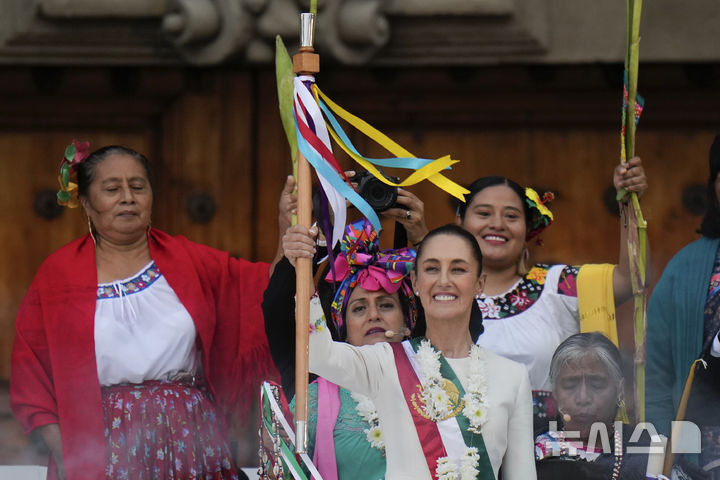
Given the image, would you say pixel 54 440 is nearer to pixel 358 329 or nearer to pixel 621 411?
pixel 358 329

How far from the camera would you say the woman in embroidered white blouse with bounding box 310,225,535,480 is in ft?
11.0

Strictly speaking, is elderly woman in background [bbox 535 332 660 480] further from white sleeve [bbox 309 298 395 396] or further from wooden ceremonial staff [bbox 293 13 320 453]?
wooden ceremonial staff [bbox 293 13 320 453]

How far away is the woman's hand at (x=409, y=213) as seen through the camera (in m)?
3.96

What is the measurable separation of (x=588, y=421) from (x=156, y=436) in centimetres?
126

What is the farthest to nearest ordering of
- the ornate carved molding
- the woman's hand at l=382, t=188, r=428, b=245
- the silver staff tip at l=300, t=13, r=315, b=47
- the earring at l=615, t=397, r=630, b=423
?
the ornate carved molding
the woman's hand at l=382, t=188, r=428, b=245
the earring at l=615, t=397, r=630, b=423
the silver staff tip at l=300, t=13, r=315, b=47

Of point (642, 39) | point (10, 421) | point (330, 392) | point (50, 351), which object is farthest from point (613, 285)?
point (10, 421)

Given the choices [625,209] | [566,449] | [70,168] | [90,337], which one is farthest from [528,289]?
[70,168]

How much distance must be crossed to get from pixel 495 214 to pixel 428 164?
2.40 ft

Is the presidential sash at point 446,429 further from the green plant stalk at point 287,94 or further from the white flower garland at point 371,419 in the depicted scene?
the green plant stalk at point 287,94

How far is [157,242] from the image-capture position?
433 centimetres

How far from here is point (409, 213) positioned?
3977mm

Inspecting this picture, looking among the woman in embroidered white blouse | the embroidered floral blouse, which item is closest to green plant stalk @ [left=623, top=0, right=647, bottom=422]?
the embroidered floral blouse

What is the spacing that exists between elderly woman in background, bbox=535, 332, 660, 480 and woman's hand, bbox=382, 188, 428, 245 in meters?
0.54

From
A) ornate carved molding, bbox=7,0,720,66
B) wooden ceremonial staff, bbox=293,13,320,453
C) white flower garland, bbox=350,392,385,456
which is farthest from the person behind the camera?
ornate carved molding, bbox=7,0,720,66
